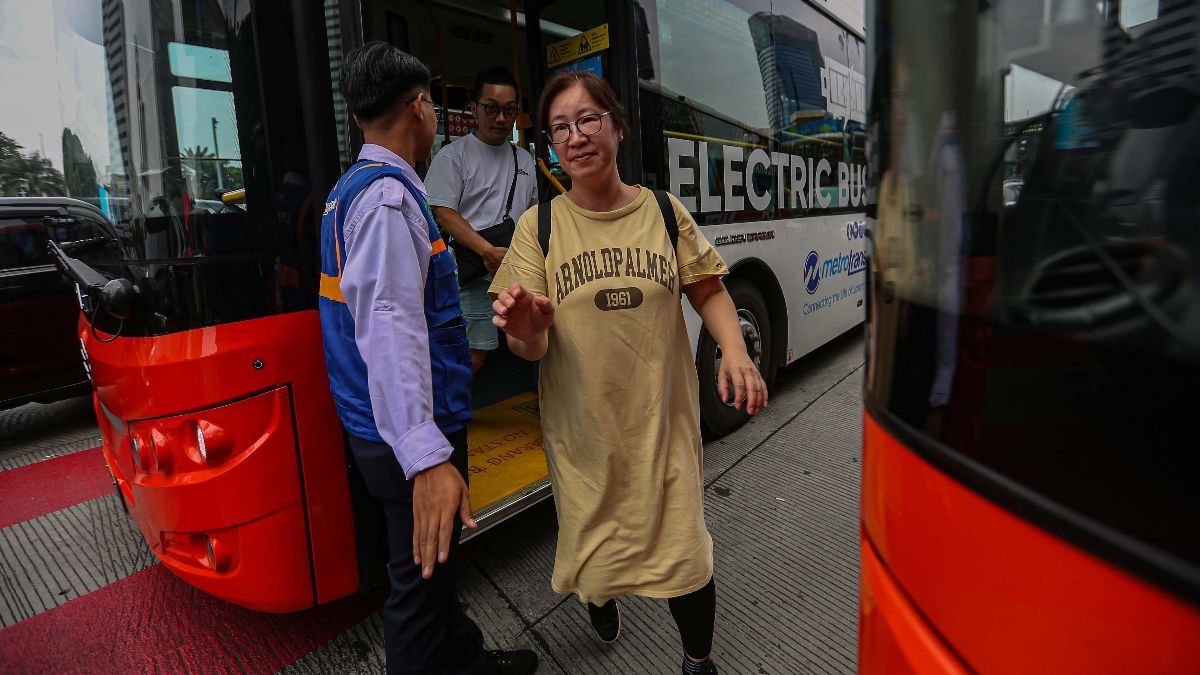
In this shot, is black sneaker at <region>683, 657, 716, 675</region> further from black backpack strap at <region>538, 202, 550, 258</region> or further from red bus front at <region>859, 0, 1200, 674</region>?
black backpack strap at <region>538, 202, 550, 258</region>

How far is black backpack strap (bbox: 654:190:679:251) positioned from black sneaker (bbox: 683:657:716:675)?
1.17m

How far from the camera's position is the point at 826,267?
193 inches

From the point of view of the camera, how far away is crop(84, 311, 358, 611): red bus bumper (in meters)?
1.78

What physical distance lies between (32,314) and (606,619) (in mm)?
4442

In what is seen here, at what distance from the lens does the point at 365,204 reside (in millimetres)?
1446

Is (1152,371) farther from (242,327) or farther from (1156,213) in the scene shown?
(242,327)

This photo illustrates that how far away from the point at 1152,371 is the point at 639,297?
1.12 m

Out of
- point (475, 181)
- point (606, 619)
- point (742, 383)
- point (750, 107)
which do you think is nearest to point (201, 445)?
point (606, 619)

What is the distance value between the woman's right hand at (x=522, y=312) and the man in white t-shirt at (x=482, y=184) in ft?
4.83

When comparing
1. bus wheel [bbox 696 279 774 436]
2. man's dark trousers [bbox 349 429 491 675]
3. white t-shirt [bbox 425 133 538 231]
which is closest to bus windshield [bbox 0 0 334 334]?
man's dark trousers [bbox 349 429 491 675]

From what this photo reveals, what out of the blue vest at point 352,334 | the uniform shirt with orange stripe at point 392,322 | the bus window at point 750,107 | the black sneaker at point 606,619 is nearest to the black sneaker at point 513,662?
the black sneaker at point 606,619

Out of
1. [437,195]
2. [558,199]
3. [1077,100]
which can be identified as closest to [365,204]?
[558,199]

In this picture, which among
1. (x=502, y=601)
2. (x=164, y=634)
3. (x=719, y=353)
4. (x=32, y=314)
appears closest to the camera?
(x=164, y=634)

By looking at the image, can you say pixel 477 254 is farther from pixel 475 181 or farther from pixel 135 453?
pixel 135 453
